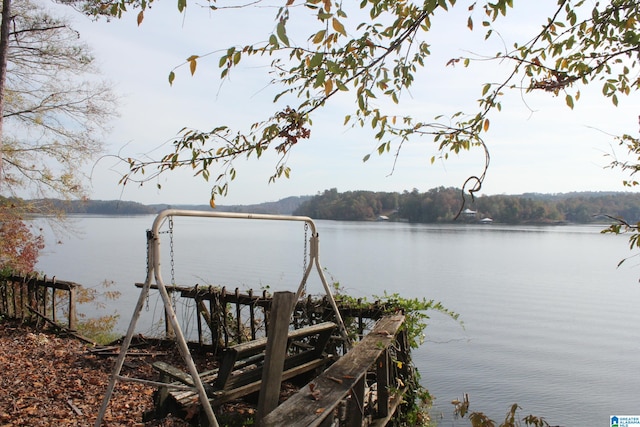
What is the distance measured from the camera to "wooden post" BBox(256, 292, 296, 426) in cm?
279

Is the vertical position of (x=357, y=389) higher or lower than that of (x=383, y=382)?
higher

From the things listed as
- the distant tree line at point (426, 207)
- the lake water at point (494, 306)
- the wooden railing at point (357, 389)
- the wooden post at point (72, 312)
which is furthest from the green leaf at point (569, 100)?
the distant tree line at point (426, 207)

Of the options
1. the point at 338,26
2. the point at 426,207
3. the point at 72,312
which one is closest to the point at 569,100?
the point at 338,26

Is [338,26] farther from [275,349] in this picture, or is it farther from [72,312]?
[72,312]

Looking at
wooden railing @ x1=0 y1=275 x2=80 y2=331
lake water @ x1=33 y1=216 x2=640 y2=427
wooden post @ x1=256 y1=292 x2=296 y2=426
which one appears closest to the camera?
wooden post @ x1=256 y1=292 x2=296 y2=426

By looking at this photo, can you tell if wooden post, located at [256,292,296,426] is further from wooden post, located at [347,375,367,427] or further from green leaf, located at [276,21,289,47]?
green leaf, located at [276,21,289,47]

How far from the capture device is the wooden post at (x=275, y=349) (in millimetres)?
2785

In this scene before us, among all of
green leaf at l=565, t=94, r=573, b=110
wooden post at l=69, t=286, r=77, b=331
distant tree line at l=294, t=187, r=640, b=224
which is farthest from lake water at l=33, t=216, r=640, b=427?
distant tree line at l=294, t=187, r=640, b=224

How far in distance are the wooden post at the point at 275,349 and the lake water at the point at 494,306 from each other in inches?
82.1

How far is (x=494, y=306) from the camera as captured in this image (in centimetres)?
1831

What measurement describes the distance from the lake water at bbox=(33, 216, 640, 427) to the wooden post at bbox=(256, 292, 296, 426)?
2.09 metres

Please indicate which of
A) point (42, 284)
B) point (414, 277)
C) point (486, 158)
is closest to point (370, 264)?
point (414, 277)

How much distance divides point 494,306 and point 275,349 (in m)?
17.1

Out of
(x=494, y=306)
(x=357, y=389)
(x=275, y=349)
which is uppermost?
(x=275, y=349)
